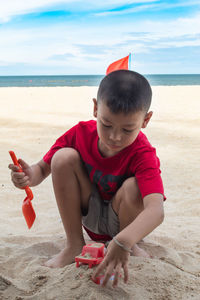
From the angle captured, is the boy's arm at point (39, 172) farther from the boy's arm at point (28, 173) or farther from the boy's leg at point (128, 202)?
the boy's leg at point (128, 202)

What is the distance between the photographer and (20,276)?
1673mm

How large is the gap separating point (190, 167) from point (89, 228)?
198cm

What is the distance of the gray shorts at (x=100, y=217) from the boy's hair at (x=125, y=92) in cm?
54

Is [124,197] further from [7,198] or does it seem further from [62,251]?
[7,198]

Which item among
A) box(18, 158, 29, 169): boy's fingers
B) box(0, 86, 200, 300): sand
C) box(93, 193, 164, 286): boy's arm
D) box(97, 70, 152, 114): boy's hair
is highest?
box(97, 70, 152, 114): boy's hair

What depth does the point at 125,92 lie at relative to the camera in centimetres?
162

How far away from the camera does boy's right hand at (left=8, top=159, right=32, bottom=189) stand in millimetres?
1837

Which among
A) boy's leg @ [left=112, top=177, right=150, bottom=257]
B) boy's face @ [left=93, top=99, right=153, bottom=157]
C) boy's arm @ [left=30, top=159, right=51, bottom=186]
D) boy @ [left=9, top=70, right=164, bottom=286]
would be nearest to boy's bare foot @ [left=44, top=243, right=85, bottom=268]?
boy @ [left=9, top=70, right=164, bottom=286]

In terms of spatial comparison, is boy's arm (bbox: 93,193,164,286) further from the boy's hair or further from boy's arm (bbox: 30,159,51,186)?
boy's arm (bbox: 30,159,51,186)

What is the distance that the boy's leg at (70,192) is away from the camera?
73.9 inches

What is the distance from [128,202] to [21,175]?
0.56 m

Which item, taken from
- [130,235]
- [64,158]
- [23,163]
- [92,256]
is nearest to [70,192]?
[64,158]

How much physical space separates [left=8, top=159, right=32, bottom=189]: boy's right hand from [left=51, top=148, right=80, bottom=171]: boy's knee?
0.14m

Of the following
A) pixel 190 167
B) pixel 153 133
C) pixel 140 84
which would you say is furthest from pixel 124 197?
pixel 153 133
